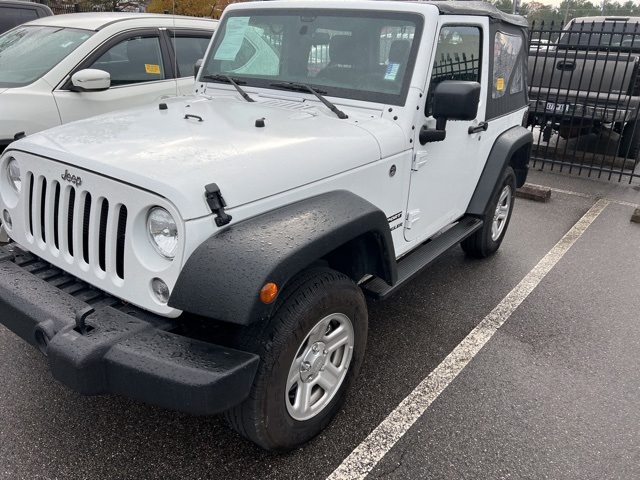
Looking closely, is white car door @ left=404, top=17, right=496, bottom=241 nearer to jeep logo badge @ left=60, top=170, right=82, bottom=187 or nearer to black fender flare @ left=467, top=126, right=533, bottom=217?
black fender flare @ left=467, top=126, right=533, bottom=217

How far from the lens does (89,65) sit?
4.73 metres

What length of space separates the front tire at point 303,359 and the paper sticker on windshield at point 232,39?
194 cm

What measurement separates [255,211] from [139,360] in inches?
28.3

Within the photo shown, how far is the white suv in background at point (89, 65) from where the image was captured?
4.44m

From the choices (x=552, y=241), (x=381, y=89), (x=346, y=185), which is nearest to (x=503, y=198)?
(x=552, y=241)

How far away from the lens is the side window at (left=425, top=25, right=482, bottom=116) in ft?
10.2

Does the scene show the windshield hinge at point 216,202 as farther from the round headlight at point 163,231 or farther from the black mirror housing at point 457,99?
the black mirror housing at point 457,99

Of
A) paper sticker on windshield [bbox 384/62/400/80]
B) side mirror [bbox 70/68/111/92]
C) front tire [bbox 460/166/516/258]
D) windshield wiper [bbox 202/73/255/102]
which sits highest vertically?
paper sticker on windshield [bbox 384/62/400/80]

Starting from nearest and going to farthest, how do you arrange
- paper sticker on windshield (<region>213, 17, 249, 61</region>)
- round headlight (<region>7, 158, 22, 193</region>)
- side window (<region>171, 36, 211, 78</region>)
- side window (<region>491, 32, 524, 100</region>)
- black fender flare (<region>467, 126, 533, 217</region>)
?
round headlight (<region>7, 158, 22, 193</region>) → paper sticker on windshield (<region>213, 17, 249, 61</region>) → side window (<region>491, 32, 524, 100</region>) → black fender flare (<region>467, 126, 533, 217</region>) → side window (<region>171, 36, 211, 78</region>)

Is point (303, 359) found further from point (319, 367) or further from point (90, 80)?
point (90, 80)

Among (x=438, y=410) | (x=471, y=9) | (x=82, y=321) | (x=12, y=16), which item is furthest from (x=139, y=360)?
(x=12, y=16)

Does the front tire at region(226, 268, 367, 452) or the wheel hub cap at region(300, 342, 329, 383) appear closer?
the front tire at region(226, 268, 367, 452)

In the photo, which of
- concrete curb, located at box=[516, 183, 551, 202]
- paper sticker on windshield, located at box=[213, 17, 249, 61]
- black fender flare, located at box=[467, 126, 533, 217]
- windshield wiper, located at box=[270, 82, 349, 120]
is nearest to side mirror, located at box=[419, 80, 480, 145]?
windshield wiper, located at box=[270, 82, 349, 120]

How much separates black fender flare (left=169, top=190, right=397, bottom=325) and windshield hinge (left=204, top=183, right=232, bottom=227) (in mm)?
47
